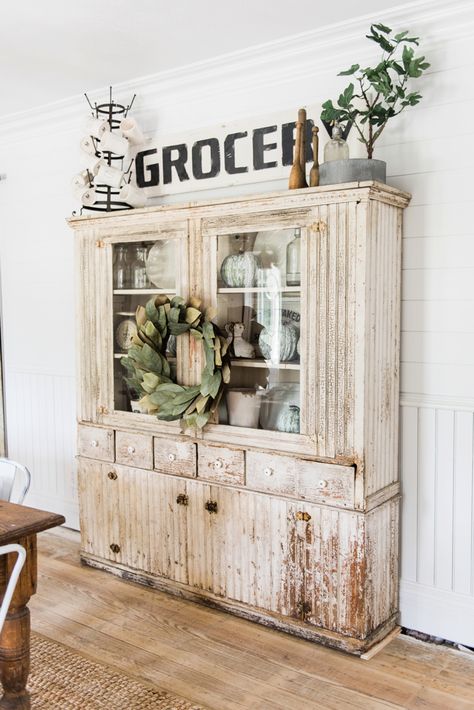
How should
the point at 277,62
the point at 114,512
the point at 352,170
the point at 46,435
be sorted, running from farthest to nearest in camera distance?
the point at 46,435 → the point at 114,512 → the point at 277,62 → the point at 352,170

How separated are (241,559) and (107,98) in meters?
2.63

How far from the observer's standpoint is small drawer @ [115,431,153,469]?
3.32 m

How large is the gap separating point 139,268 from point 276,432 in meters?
1.12

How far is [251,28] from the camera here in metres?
2.92

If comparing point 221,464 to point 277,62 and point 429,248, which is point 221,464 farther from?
point 277,62

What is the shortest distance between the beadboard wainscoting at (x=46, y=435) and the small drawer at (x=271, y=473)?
164cm

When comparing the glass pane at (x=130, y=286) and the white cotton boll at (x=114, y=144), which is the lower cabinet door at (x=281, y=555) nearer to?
the glass pane at (x=130, y=286)

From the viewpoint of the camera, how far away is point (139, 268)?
11.0ft

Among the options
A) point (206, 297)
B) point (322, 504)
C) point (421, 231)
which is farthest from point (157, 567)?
point (421, 231)

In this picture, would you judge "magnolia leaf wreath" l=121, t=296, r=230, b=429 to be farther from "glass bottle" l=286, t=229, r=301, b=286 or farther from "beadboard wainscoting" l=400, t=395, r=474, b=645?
"beadboard wainscoting" l=400, t=395, r=474, b=645

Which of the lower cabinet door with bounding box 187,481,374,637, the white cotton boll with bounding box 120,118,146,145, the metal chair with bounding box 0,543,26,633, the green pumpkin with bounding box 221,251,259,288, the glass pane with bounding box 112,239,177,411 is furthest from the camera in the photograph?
the white cotton boll with bounding box 120,118,146,145

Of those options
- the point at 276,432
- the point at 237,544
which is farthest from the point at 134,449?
the point at 276,432

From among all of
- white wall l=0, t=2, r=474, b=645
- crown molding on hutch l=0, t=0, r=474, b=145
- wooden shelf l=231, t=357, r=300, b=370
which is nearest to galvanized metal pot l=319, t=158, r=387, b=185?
white wall l=0, t=2, r=474, b=645

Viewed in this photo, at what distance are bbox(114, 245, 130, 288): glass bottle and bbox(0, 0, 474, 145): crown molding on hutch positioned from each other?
33.8 inches
